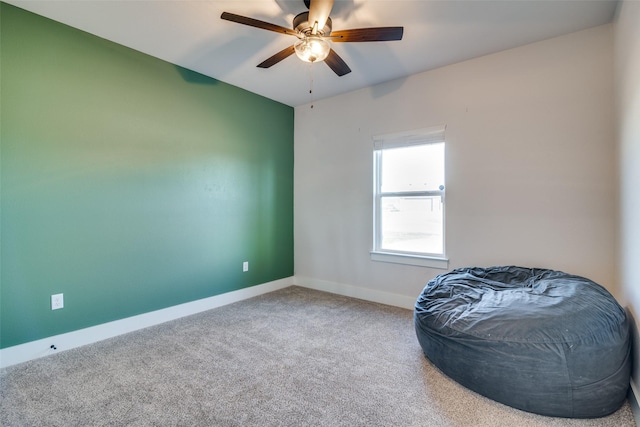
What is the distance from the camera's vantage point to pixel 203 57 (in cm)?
296

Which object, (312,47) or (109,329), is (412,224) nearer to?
(312,47)

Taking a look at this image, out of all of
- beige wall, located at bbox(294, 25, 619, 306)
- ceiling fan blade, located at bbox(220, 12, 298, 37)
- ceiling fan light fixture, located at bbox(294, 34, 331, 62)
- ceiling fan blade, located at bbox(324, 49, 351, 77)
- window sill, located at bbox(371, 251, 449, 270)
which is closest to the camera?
ceiling fan blade, located at bbox(220, 12, 298, 37)

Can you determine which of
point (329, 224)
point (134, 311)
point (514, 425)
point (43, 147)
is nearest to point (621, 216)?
point (514, 425)

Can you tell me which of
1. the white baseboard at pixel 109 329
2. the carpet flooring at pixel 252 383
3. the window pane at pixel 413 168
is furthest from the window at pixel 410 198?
the white baseboard at pixel 109 329

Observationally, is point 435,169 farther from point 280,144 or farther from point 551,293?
point 280,144

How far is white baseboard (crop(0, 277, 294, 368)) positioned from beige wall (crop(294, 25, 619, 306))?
57.8 inches

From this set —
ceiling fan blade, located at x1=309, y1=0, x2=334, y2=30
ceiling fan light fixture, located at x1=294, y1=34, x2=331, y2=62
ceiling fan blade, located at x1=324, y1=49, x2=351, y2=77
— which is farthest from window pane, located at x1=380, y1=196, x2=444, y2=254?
ceiling fan blade, located at x1=309, y1=0, x2=334, y2=30

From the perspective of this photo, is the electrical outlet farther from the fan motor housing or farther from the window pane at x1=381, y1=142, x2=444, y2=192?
the window pane at x1=381, y1=142, x2=444, y2=192

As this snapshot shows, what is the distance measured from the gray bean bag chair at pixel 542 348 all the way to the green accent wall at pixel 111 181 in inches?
98.9

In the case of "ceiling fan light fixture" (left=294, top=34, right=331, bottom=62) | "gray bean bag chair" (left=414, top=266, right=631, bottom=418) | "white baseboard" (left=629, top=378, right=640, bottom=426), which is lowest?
"white baseboard" (left=629, top=378, right=640, bottom=426)

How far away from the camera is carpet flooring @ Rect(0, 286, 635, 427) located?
1.64 m

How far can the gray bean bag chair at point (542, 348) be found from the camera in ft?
5.17

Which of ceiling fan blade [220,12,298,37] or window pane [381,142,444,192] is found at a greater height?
ceiling fan blade [220,12,298,37]

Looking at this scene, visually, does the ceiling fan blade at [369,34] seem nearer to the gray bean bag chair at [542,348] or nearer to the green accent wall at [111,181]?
the gray bean bag chair at [542,348]
